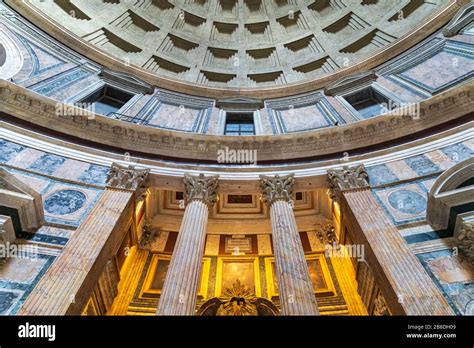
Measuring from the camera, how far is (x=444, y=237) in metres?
7.33

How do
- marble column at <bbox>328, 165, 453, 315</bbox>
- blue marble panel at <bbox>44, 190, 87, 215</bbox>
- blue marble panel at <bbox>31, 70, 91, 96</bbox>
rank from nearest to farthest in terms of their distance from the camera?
1. marble column at <bbox>328, 165, 453, 315</bbox>
2. blue marble panel at <bbox>44, 190, 87, 215</bbox>
3. blue marble panel at <bbox>31, 70, 91, 96</bbox>

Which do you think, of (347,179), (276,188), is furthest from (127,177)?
(347,179)

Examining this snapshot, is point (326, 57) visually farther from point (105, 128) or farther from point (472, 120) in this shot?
point (105, 128)

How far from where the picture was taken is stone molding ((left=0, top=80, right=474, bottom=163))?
34.2 ft

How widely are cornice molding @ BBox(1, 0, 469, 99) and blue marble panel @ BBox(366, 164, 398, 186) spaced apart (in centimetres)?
776

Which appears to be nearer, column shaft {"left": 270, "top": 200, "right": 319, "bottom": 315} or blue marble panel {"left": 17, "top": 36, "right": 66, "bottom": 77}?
column shaft {"left": 270, "top": 200, "right": 319, "bottom": 315}

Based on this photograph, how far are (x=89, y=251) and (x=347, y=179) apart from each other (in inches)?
304

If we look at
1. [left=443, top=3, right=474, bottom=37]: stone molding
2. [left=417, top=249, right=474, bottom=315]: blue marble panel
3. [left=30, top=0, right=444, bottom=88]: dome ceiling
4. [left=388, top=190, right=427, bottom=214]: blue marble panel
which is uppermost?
[left=30, top=0, right=444, bottom=88]: dome ceiling

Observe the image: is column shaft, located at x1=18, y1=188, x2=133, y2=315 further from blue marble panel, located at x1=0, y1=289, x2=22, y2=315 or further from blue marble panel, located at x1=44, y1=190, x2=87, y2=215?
blue marble panel, located at x1=44, y1=190, x2=87, y2=215

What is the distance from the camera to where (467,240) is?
22.2 feet

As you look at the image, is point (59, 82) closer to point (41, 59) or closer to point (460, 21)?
point (41, 59)

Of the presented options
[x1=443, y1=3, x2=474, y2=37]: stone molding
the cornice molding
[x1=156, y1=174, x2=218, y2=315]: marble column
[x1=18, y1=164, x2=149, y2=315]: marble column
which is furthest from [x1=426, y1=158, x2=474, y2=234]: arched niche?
the cornice molding
